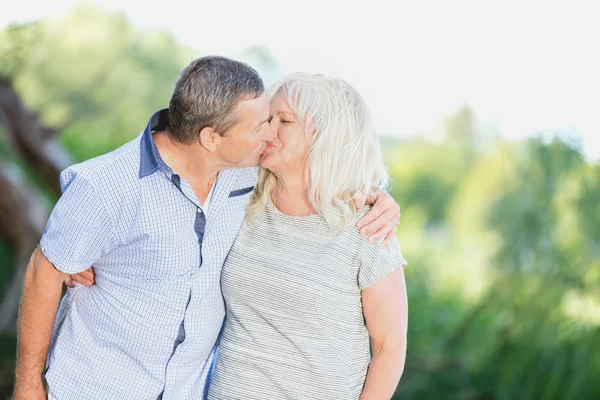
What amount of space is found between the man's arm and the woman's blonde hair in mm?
646

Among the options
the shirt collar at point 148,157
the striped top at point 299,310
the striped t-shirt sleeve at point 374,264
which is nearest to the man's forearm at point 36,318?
the shirt collar at point 148,157

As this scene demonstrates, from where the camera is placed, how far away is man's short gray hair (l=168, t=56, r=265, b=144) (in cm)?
177

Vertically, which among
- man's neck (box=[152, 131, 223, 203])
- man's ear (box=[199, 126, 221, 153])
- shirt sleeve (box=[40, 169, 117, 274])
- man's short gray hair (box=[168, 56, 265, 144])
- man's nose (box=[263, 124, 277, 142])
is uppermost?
man's short gray hair (box=[168, 56, 265, 144])

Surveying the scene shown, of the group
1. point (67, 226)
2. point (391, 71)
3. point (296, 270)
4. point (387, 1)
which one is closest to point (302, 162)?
point (296, 270)

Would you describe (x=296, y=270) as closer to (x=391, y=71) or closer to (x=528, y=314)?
(x=528, y=314)

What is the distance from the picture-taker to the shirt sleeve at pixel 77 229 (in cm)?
168

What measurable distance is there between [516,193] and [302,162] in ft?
10.6

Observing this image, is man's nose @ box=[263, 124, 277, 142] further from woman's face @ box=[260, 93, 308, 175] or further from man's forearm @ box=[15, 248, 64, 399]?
man's forearm @ box=[15, 248, 64, 399]

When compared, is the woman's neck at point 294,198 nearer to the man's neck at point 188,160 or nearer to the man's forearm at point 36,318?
the man's neck at point 188,160

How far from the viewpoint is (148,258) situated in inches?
69.4

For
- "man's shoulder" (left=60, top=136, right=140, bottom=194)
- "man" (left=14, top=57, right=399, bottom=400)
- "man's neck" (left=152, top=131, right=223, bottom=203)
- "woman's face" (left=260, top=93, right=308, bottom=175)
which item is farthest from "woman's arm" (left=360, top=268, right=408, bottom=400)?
"man's shoulder" (left=60, top=136, right=140, bottom=194)

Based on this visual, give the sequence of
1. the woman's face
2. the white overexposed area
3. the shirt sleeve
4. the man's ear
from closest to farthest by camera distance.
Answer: the shirt sleeve < the man's ear < the woman's face < the white overexposed area

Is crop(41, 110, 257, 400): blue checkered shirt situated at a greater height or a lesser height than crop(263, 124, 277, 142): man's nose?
lesser

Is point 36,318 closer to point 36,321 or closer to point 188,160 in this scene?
point 36,321
